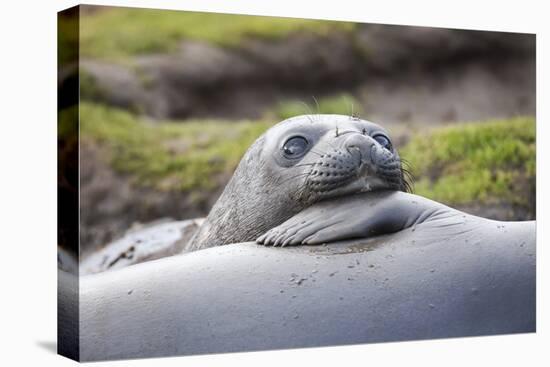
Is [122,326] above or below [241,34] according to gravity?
below

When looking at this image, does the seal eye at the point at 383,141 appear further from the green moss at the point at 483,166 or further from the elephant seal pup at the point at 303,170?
the green moss at the point at 483,166

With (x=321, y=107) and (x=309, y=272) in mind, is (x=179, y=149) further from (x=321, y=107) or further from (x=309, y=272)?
(x=309, y=272)

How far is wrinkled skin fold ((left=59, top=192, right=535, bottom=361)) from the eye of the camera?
276 inches

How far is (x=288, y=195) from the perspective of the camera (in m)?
7.42

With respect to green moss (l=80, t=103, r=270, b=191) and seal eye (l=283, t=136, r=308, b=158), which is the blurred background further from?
seal eye (l=283, t=136, r=308, b=158)

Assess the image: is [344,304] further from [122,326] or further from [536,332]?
[536,332]

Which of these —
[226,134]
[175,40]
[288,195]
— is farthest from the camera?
[226,134]

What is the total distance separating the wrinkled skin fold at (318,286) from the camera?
7.02 metres

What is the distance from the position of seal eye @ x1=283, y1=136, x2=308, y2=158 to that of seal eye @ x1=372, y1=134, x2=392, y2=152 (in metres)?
0.62

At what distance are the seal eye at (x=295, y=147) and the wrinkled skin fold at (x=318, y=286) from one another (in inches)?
18.5

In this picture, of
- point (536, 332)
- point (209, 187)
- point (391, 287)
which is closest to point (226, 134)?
point (209, 187)

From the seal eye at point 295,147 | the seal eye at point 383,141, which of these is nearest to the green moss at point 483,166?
the seal eye at point 383,141

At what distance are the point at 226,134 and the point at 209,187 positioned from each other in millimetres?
614

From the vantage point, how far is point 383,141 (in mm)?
7602
